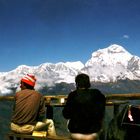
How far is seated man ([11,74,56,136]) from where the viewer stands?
948cm

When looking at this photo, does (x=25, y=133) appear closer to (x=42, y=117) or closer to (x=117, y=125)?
(x=42, y=117)

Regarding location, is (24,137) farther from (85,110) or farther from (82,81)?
(82,81)

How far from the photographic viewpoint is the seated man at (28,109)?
948 cm

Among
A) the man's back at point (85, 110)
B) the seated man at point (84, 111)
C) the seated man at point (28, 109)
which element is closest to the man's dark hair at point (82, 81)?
the seated man at point (84, 111)

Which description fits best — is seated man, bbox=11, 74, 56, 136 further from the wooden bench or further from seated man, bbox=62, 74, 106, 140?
seated man, bbox=62, 74, 106, 140

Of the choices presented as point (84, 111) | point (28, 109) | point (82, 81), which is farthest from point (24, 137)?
point (82, 81)

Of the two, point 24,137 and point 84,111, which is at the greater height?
point 84,111

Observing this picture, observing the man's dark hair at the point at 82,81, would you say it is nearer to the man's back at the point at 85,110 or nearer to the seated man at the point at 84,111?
the seated man at the point at 84,111

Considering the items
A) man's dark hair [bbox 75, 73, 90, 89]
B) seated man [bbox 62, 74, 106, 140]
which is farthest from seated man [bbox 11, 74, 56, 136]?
man's dark hair [bbox 75, 73, 90, 89]

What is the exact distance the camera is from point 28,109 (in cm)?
948

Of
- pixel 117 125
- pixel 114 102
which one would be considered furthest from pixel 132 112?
pixel 114 102

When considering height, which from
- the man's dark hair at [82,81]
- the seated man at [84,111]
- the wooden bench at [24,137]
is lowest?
the wooden bench at [24,137]

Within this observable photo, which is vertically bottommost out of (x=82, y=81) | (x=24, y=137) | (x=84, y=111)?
(x=24, y=137)

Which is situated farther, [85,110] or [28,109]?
[28,109]
